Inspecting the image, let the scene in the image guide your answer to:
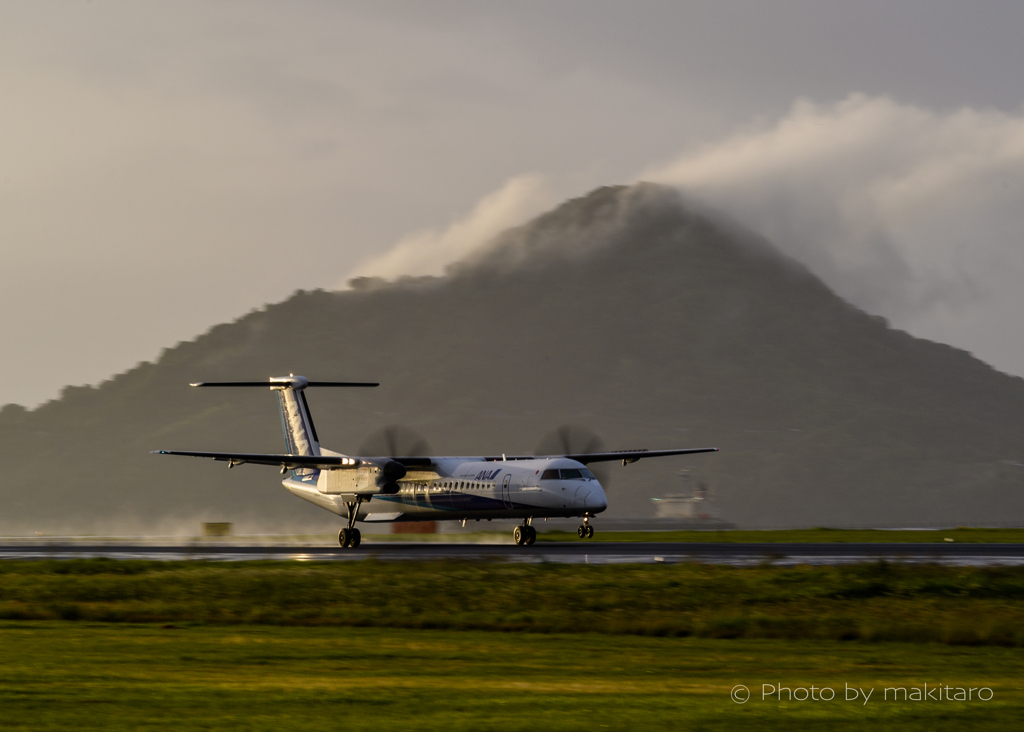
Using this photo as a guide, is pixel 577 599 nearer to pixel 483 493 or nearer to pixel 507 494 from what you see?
pixel 507 494

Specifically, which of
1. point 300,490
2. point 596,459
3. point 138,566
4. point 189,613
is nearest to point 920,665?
point 189,613

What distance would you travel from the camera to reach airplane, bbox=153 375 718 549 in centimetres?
4903

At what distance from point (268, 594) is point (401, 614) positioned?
4.57m

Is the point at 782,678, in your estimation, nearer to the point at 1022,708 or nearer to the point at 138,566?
the point at 1022,708

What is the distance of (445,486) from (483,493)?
2303mm

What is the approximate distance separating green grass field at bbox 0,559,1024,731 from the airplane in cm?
1451

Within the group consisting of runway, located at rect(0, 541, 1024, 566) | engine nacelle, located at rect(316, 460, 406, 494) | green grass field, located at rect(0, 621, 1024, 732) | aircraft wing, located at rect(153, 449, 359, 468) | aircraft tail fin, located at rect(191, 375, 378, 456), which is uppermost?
aircraft tail fin, located at rect(191, 375, 378, 456)

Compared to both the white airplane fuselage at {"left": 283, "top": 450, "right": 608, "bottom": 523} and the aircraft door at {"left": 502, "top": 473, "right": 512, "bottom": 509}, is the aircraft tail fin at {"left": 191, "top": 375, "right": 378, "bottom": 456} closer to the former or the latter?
the white airplane fuselage at {"left": 283, "top": 450, "right": 608, "bottom": 523}

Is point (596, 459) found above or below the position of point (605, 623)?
above

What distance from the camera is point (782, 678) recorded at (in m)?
15.6

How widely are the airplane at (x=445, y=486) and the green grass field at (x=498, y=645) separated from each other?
47.6 feet

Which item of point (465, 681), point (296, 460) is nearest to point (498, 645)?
point (465, 681)

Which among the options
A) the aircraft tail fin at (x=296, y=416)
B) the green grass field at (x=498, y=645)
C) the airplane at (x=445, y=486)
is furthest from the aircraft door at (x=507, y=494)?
the aircraft tail fin at (x=296, y=416)

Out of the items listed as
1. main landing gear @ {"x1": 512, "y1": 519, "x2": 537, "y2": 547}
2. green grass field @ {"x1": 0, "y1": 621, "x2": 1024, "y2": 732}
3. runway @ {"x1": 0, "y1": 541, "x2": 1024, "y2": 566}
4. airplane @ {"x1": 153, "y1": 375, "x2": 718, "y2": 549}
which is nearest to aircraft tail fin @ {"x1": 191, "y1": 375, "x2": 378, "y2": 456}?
airplane @ {"x1": 153, "y1": 375, "x2": 718, "y2": 549}
